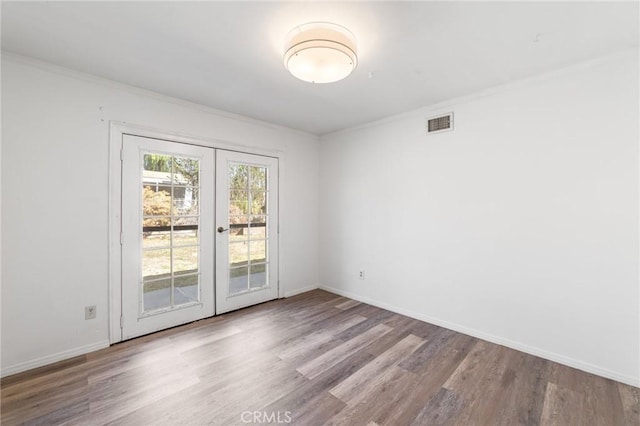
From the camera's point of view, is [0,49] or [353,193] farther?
[353,193]

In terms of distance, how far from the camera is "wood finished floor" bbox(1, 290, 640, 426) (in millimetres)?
1768

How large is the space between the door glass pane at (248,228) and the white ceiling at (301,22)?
3.76 feet

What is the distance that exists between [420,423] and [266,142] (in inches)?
135

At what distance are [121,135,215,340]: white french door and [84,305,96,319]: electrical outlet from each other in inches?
9.1

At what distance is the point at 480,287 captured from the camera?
285 cm

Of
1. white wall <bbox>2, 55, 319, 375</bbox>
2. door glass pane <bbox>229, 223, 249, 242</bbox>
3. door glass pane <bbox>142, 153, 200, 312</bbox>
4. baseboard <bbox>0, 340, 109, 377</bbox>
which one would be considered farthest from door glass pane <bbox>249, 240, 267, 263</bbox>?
baseboard <bbox>0, 340, 109, 377</bbox>

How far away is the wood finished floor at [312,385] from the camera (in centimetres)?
177

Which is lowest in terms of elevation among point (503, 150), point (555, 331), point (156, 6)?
point (555, 331)

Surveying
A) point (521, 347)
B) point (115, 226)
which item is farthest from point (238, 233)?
point (521, 347)

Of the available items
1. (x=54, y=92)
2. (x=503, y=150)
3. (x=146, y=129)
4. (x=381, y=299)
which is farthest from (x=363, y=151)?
(x=54, y=92)

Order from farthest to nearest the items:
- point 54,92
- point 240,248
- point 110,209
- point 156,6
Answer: point 240,248
point 110,209
point 54,92
point 156,6

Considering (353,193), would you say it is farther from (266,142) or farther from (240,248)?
(240,248)

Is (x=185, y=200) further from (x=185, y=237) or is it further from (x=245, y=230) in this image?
(x=245, y=230)

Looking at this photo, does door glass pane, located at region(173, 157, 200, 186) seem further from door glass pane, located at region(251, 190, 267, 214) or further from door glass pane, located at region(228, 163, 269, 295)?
door glass pane, located at region(251, 190, 267, 214)
